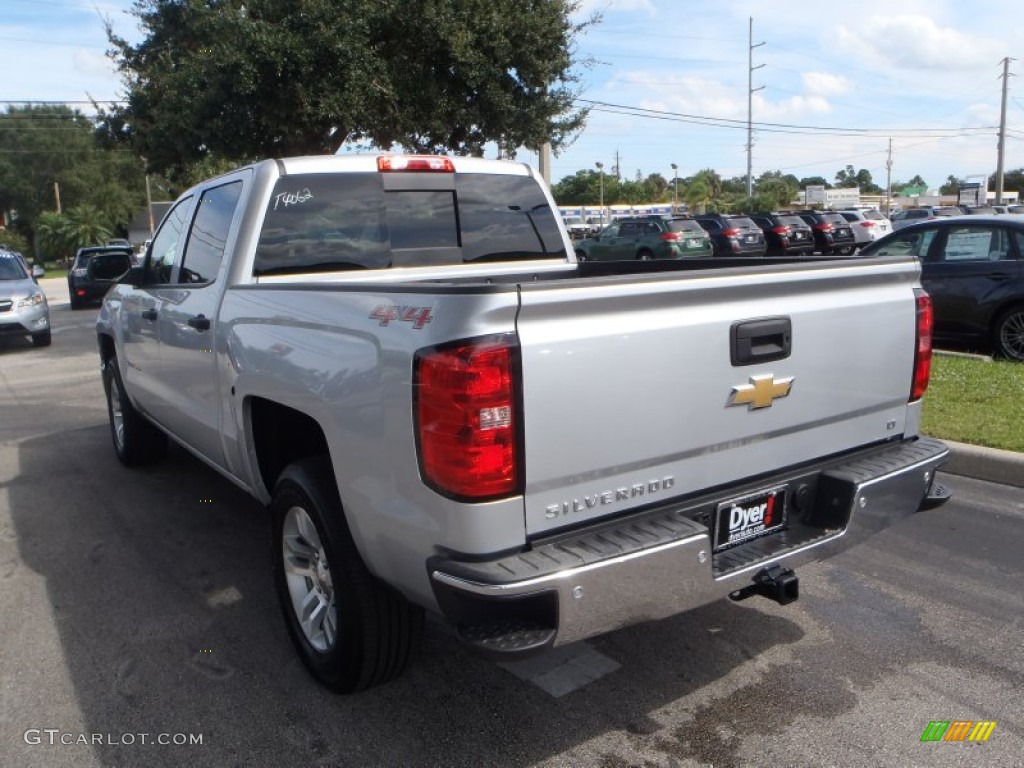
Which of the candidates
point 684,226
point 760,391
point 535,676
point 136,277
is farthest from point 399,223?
point 684,226

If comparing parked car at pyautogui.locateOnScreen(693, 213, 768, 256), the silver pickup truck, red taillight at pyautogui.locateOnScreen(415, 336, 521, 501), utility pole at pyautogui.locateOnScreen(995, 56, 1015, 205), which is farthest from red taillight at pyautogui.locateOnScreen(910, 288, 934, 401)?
utility pole at pyautogui.locateOnScreen(995, 56, 1015, 205)

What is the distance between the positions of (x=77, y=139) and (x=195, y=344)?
68924 mm

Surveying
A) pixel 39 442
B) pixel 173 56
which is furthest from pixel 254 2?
pixel 39 442

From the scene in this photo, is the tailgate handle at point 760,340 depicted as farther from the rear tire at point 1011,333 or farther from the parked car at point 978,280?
the rear tire at point 1011,333

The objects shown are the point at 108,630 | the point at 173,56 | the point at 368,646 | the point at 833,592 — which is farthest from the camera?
the point at 173,56

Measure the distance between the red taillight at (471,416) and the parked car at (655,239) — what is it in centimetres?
2208

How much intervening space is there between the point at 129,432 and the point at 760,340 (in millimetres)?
4968

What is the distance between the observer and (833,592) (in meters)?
4.24

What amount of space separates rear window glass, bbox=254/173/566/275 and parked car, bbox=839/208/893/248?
2658 centimetres

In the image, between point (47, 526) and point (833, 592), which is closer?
point (833, 592)

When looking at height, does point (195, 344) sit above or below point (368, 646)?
above

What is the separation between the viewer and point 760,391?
304 cm

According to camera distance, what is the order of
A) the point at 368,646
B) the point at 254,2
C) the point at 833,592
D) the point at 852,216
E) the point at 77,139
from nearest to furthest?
the point at 368,646
the point at 833,592
the point at 254,2
the point at 852,216
the point at 77,139

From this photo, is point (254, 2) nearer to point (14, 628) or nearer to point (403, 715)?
point (14, 628)
